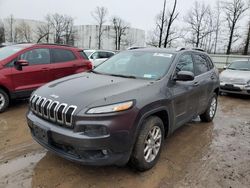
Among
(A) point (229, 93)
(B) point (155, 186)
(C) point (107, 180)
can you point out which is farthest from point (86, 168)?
(A) point (229, 93)

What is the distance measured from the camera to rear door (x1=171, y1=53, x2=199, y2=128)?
3.80 meters

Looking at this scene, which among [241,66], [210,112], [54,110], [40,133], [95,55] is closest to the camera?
[54,110]

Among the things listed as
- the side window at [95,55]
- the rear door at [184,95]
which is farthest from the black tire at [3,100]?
the side window at [95,55]

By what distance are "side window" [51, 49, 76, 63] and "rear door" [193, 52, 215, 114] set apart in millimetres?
3808

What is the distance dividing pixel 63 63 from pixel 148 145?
4.44m

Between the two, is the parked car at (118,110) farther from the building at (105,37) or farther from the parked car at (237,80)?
the building at (105,37)

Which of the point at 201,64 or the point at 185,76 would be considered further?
the point at 201,64

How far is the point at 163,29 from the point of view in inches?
1362

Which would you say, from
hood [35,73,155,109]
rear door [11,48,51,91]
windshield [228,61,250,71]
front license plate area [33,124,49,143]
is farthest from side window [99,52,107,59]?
front license plate area [33,124,49,143]

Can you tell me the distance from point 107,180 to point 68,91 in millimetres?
1271

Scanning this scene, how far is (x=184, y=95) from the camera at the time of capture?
4004 mm

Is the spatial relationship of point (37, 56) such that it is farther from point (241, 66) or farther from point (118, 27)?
point (118, 27)

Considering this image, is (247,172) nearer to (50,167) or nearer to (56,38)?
(50,167)

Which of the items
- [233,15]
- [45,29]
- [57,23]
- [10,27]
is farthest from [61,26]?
[233,15]
